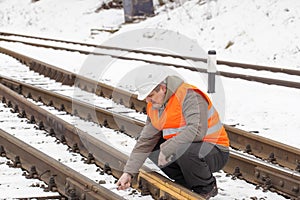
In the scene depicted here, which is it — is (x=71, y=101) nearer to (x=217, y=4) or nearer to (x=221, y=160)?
(x=221, y=160)

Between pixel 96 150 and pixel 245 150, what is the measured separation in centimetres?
176

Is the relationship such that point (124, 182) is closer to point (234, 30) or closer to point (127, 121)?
point (127, 121)

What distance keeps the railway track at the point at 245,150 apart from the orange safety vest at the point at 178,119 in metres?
0.68

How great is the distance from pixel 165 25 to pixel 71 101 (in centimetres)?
A: 1367

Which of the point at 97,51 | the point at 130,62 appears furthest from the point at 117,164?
the point at 97,51

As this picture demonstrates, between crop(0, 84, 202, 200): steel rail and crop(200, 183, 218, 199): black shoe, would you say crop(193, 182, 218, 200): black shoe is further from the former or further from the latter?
crop(0, 84, 202, 200): steel rail

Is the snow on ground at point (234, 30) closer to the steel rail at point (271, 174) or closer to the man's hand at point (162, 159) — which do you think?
the steel rail at point (271, 174)

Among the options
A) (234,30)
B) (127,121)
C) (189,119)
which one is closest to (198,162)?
(189,119)

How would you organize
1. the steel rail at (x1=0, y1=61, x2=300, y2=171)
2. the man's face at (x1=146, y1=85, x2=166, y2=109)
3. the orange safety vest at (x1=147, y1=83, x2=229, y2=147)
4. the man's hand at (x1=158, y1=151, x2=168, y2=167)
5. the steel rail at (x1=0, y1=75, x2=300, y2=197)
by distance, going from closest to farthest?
the man's face at (x1=146, y1=85, x2=166, y2=109) → the orange safety vest at (x1=147, y1=83, x2=229, y2=147) → the man's hand at (x1=158, y1=151, x2=168, y2=167) → the steel rail at (x1=0, y1=75, x2=300, y2=197) → the steel rail at (x1=0, y1=61, x2=300, y2=171)

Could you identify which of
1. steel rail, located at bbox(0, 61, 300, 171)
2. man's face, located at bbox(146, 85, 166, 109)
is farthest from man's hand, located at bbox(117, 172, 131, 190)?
steel rail, located at bbox(0, 61, 300, 171)

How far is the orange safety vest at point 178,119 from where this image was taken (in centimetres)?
488

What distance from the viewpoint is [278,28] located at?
18281 millimetres

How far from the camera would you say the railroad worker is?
4832 millimetres

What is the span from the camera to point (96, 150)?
679cm
